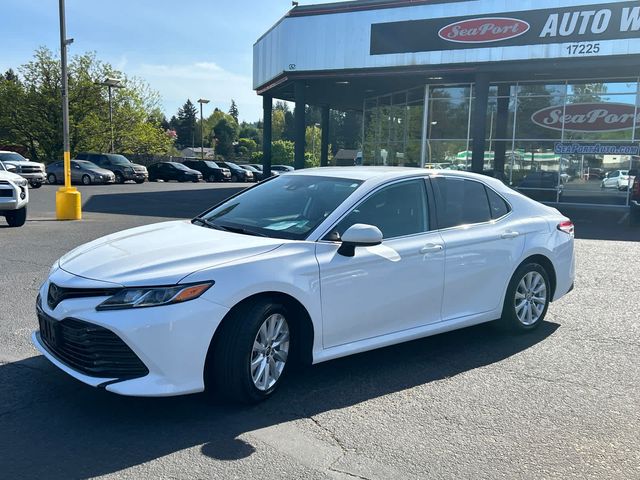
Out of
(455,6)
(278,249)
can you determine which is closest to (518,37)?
(455,6)

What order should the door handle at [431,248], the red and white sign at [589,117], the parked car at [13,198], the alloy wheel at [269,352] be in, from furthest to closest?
the red and white sign at [589,117] → the parked car at [13,198] → the door handle at [431,248] → the alloy wheel at [269,352]

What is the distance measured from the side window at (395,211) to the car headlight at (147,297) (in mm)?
1309

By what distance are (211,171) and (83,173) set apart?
1185 centimetres

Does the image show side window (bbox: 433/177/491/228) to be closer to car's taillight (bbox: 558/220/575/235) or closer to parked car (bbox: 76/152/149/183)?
car's taillight (bbox: 558/220/575/235)

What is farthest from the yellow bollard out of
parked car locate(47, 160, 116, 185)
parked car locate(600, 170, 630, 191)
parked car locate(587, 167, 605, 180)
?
parked car locate(47, 160, 116, 185)

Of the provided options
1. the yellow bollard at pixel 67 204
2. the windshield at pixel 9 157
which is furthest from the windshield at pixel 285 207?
the windshield at pixel 9 157

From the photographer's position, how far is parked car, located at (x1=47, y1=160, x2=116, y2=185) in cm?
3219

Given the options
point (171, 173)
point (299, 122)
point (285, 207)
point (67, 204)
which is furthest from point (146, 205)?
point (171, 173)

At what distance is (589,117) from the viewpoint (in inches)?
875

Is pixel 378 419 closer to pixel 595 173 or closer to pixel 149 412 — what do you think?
pixel 149 412

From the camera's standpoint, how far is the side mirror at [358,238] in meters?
4.17

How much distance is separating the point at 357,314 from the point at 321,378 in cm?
60

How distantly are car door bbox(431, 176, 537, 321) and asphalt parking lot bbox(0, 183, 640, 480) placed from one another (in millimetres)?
494

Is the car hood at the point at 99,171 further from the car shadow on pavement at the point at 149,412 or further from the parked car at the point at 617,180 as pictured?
the car shadow on pavement at the point at 149,412
